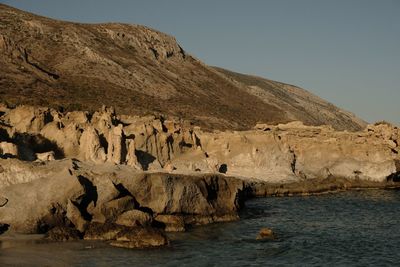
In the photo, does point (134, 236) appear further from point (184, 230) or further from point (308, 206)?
point (308, 206)

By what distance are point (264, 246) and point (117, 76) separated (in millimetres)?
97339

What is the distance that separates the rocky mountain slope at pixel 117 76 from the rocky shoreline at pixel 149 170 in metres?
21.7

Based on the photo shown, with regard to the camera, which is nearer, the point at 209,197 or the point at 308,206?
the point at 209,197

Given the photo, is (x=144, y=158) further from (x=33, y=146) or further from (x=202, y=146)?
(x=202, y=146)

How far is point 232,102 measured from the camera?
489 ft

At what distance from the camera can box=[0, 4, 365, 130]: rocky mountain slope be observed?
103 metres

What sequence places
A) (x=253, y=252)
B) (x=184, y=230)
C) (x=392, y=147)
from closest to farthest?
(x=253, y=252), (x=184, y=230), (x=392, y=147)

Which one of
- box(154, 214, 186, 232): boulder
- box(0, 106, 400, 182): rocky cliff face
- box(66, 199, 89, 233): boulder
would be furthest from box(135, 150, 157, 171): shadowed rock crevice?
box(66, 199, 89, 233): boulder

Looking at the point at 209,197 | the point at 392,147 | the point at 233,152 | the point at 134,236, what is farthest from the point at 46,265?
the point at 392,147

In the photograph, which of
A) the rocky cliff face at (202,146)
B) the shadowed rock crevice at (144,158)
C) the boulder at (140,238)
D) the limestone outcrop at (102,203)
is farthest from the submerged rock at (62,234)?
the shadowed rock crevice at (144,158)

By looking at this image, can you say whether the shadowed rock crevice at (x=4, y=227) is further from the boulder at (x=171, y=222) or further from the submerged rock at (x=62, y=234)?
the boulder at (x=171, y=222)

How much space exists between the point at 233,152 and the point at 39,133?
25.4 meters

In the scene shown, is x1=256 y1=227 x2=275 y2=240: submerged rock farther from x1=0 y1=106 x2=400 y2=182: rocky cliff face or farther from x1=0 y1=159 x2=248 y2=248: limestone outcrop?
x1=0 y1=106 x2=400 y2=182: rocky cliff face

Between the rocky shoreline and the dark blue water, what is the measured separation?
1.91 meters
